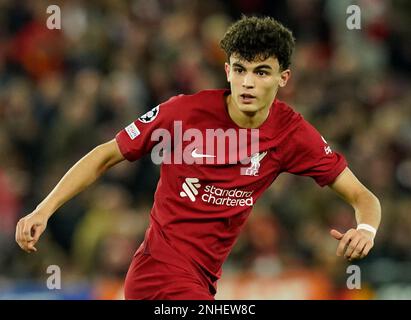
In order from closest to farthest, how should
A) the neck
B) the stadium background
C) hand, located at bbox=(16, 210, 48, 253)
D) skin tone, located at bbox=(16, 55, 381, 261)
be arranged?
hand, located at bbox=(16, 210, 48, 253) < skin tone, located at bbox=(16, 55, 381, 261) < the neck < the stadium background

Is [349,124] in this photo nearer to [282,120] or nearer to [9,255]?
[9,255]

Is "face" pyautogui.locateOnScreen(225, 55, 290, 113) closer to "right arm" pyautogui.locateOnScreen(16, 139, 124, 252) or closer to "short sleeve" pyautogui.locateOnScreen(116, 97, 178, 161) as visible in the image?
"short sleeve" pyautogui.locateOnScreen(116, 97, 178, 161)

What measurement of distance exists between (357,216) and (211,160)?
0.84 metres

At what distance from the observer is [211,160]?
19.8 ft

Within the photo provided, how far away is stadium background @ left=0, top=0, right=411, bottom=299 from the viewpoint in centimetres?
975

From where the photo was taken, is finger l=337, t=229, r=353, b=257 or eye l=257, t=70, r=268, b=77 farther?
eye l=257, t=70, r=268, b=77

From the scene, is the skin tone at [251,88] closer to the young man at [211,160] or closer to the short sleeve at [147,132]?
the young man at [211,160]

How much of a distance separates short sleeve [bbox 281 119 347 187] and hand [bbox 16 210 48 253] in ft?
4.57

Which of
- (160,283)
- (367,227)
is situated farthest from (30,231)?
(367,227)

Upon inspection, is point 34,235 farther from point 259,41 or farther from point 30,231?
point 259,41

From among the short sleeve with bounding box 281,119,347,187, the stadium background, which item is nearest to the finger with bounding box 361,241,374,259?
the short sleeve with bounding box 281,119,347,187

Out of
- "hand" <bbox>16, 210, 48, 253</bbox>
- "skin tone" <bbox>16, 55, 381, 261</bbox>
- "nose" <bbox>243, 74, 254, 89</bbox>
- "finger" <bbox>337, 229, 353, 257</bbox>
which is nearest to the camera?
"finger" <bbox>337, 229, 353, 257</bbox>

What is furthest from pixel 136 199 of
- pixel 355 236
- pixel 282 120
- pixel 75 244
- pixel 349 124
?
pixel 355 236
